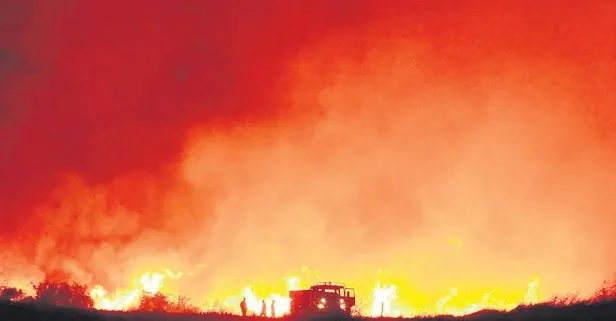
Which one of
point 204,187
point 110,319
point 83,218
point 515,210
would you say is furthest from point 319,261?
point 110,319

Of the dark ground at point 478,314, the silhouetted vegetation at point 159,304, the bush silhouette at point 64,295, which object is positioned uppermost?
the bush silhouette at point 64,295

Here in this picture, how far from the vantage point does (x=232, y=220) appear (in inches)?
2502

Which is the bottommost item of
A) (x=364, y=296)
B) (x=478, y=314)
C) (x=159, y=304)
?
(x=478, y=314)

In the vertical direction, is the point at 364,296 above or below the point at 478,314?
above

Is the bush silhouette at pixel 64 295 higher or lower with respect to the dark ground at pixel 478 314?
higher

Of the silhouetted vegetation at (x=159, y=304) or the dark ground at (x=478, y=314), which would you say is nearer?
the dark ground at (x=478, y=314)

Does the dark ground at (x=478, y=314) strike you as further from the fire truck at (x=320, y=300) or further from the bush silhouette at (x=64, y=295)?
the bush silhouette at (x=64, y=295)

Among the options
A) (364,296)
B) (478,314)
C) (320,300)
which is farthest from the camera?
(364,296)

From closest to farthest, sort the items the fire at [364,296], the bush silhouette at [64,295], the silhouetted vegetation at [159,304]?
the silhouetted vegetation at [159,304], the bush silhouette at [64,295], the fire at [364,296]

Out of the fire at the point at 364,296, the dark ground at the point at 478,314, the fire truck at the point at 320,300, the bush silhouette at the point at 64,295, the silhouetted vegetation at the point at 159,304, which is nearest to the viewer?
the dark ground at the point at 478,314

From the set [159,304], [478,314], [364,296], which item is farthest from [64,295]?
[478,314]

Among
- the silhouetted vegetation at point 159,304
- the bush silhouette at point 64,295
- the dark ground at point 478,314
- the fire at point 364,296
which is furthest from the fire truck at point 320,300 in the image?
the bush silhouette at point 64,295

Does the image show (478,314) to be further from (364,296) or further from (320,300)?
(364,296)

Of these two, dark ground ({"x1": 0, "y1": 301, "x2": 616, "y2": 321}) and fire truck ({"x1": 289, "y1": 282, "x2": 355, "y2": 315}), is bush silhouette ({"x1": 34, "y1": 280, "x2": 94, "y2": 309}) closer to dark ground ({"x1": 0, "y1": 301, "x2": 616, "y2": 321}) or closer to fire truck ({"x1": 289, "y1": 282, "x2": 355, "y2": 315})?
fire truck ({"x1": 289, "y1": 282, "x2": 355, "y2": 315})
